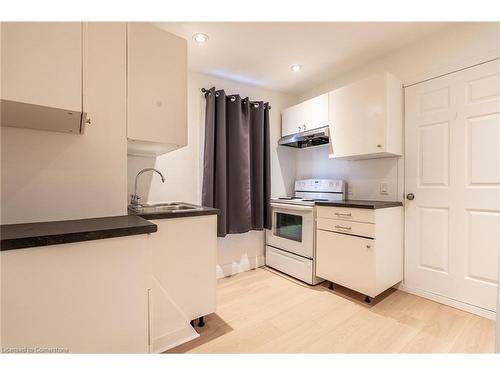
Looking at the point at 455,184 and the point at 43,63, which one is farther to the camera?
the point at 455,184

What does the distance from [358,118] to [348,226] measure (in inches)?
39.1

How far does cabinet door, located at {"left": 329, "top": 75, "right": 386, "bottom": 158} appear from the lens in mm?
1994

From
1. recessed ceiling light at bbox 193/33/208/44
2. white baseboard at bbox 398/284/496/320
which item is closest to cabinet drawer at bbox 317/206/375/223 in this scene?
white baseboard at bbox 398/284/496/320

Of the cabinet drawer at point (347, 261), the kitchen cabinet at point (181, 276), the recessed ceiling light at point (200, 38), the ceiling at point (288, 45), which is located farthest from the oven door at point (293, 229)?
the recessed ceiling light at point (200, 38)

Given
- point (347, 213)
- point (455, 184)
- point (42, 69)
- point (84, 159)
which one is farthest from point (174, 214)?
point (455, 184)

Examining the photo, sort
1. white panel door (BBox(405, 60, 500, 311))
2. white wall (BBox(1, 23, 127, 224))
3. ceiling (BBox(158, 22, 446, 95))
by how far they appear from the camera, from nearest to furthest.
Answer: white wall (BBox(1, 23, 127, 224)), white panel door (BBox(405, 60, 500, 311)), ceiling (BBox(158, 22, 446, 95))

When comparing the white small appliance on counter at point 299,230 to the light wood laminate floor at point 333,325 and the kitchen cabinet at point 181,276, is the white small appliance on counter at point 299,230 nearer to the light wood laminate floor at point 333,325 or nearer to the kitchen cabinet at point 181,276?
the light wood laminate floor at point 333,325

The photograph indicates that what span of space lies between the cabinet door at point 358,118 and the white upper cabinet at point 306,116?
4.1 inches

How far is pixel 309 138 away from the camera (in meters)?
2.59

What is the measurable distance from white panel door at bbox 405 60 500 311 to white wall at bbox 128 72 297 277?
142 centimetres

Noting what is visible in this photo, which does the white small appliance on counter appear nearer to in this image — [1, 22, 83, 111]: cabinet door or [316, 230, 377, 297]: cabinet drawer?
[316, 230, 377, 297]: cabinet drawer

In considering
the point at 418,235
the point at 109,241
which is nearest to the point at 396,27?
the point at 418,235

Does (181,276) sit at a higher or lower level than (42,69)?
lower

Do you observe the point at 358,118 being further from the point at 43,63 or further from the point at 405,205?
the point at 43,63
